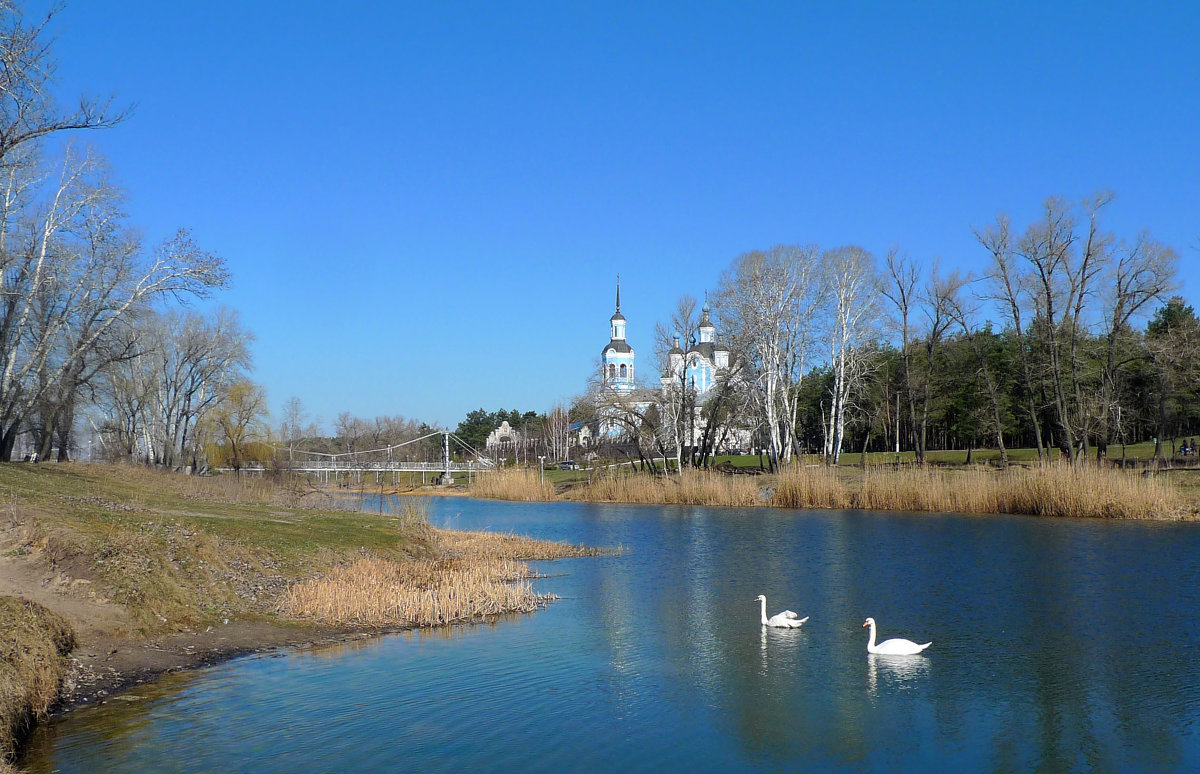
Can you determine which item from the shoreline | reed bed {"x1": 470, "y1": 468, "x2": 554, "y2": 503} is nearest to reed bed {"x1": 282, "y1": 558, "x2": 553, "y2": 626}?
the shoreline

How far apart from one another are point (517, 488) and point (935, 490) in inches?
1228

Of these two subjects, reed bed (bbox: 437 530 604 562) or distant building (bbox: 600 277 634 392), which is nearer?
reed bed (bbox: 437 530 604 562)

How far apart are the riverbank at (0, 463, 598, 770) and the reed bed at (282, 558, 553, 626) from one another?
0.04 metres

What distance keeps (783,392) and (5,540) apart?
47.8 metres

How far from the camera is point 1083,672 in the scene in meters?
14.5

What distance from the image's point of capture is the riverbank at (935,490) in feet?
118

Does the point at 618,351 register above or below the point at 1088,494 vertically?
above

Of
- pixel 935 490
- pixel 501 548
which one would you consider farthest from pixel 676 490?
pixel 501 548

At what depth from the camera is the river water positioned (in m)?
10.8

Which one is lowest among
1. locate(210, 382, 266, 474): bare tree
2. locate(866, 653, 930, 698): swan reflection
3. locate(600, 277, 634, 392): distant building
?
locate(866, 653, 930, 698): swan reflection

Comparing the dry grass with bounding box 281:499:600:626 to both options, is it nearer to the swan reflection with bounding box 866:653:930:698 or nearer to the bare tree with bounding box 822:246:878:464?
the swan reflection with bounding box 866:653:930:698

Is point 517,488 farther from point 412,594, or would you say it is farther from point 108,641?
point 108,641

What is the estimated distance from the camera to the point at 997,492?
39656mm

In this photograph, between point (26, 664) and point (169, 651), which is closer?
point (26, 664)
